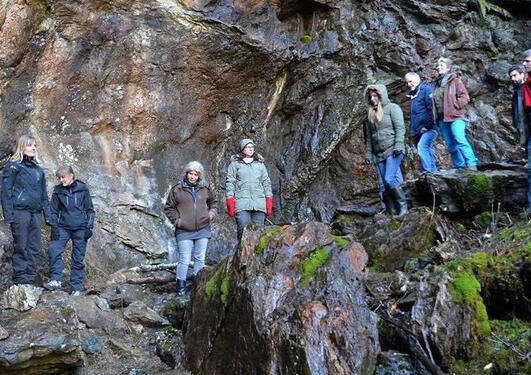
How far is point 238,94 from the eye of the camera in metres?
12.6

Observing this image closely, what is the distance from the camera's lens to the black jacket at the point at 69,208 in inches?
299

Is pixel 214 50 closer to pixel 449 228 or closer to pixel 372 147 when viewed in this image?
pixel 372 147

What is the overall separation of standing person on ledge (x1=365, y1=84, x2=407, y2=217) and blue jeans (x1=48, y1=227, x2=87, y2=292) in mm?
4603

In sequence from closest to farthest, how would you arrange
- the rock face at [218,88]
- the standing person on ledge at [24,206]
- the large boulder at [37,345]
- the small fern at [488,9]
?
1. the large boulder at [37,345]
2. the standing person on ledge at [24,206]
3. the rock face at [218,88]
4. the small fern at [488,9]

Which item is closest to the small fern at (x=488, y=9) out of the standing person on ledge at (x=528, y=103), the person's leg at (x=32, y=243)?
the standing person on ledge at (x=528, y=103)

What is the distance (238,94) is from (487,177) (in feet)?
21.7

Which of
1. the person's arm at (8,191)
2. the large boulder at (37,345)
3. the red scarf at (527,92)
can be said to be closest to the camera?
the large boulder at (37,345)

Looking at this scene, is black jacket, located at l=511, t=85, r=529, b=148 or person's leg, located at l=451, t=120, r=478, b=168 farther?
person's leg, located at l=451, t=120, r=478, b=168

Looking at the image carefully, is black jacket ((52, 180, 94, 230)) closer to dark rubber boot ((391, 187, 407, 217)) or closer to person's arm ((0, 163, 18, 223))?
person's arm ((0, 163, 18, 223))

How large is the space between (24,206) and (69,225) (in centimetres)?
65

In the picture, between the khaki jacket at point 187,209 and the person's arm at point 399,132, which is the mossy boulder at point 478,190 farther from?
the khaki jacket at point 187,209

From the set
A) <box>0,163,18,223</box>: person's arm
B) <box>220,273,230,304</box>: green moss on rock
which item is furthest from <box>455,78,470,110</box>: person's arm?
<box>0,163,18,223</box>: person's arm

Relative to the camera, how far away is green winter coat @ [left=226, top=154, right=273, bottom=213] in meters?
7.99

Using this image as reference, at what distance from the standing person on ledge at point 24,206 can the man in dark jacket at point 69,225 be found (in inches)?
7.3
